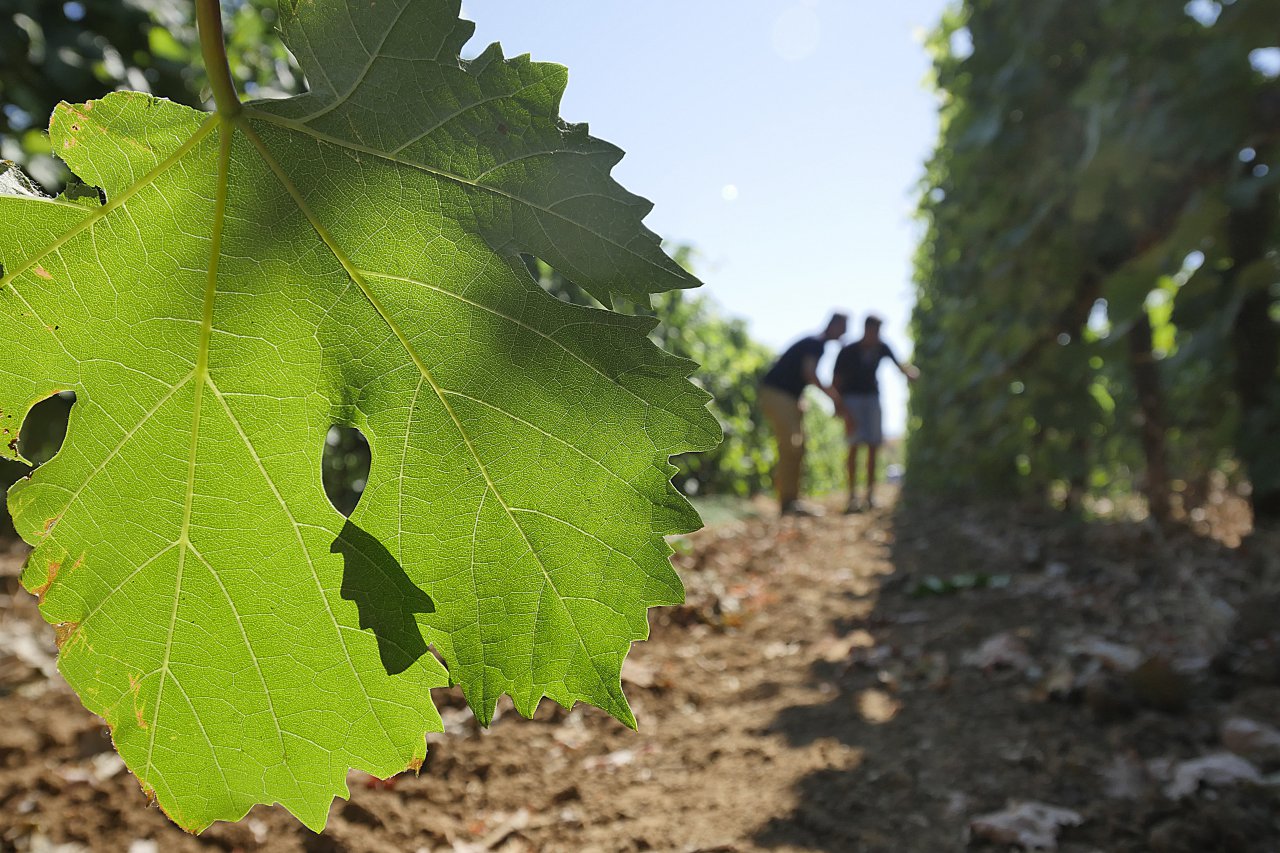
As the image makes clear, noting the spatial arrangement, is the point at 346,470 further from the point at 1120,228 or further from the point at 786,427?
the point at 786,427

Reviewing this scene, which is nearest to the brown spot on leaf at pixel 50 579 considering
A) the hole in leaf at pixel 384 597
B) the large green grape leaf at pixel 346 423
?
the large green grape leaf at pixel 346 423

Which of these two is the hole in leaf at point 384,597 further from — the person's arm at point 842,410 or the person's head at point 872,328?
the person's head at point 872,328

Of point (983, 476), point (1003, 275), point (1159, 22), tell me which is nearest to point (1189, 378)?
point (983, 476)

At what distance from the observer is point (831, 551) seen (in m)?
5.88

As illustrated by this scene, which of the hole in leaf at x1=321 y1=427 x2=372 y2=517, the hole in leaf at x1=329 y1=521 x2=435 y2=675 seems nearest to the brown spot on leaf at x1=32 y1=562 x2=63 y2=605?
the hole in leaf at x1=329 y1=521 x2=435 y2=675

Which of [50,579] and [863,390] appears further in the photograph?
[863,390]

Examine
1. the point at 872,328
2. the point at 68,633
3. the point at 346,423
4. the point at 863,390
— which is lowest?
the point at 68,633

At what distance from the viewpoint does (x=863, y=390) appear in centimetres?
894

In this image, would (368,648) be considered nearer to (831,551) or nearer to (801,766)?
(801,766)

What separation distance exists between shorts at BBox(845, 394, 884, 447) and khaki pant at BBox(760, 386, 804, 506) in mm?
794

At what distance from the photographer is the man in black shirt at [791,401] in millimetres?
7944

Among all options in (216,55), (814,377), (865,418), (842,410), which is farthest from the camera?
(865,418)

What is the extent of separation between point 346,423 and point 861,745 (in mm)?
1856

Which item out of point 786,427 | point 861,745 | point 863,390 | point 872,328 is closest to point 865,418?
point 863,390
